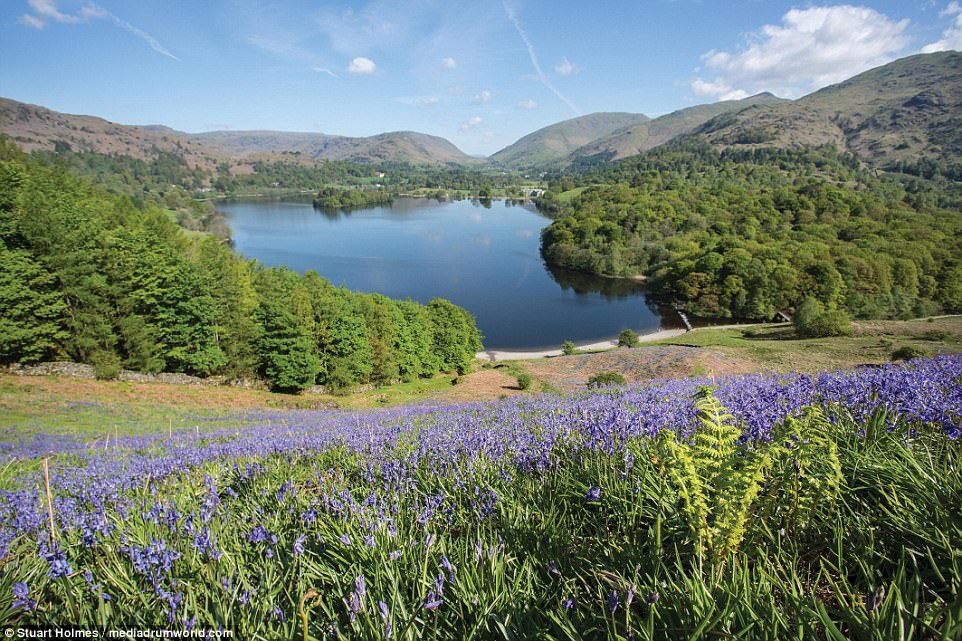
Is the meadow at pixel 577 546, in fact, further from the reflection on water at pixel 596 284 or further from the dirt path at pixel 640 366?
the reflection on water at pixel 596 284

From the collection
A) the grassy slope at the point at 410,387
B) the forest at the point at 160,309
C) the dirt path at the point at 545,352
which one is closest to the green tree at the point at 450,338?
A: the forest at the point at 160,309

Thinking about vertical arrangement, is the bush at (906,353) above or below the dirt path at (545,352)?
above

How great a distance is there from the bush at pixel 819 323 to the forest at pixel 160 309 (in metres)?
37.9

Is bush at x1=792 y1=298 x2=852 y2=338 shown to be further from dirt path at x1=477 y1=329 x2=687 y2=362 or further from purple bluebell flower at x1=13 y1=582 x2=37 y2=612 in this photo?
purple bluebell flower at x1=13 y1=582 x2=37 y2=612

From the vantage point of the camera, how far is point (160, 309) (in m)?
35.2

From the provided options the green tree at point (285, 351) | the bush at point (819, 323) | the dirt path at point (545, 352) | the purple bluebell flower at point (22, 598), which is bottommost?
the dirt path at point (545, 352)

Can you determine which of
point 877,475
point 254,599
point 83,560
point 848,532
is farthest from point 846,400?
point 83,560

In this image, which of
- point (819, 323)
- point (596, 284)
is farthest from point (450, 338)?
point (596, 284)

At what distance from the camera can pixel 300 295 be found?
1497 inches

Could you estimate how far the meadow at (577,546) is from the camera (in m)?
1.90

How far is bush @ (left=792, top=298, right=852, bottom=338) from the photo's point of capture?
41.9m

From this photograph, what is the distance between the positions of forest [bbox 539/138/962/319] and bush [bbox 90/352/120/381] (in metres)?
74.5

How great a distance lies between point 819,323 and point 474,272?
6641 centimetres

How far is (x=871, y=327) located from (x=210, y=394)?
5836 centimetres
